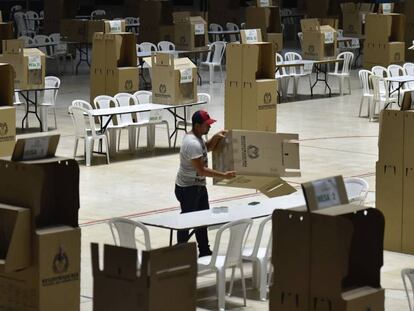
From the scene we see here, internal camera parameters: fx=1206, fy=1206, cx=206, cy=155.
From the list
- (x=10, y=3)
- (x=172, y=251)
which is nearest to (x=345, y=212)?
(x=172, y=251)

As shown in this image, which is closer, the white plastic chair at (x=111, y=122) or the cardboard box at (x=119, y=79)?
the white plastic chair at (x=111, y=122)

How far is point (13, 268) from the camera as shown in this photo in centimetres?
789

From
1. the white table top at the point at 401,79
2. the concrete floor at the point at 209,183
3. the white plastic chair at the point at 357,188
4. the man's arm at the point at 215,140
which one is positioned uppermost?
the man's arm at the point at 215,140

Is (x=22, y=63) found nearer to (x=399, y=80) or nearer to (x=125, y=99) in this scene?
(x=125, y=99)

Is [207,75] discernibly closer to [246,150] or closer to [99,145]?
[99,145]

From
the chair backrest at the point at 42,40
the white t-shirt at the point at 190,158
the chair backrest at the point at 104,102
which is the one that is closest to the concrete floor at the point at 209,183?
the chair backrest at the point at 104,102

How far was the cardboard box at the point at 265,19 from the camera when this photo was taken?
97.8 feet

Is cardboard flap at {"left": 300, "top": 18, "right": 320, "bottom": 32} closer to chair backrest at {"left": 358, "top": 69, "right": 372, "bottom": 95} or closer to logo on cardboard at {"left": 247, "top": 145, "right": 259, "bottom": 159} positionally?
chair backrest at {"left": 358, "top": 69, "right": 372, "bottom": 95}

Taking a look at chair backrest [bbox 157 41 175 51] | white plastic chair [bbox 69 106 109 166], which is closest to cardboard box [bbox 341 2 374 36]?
chair backrest [bbox 157 41 175 51]

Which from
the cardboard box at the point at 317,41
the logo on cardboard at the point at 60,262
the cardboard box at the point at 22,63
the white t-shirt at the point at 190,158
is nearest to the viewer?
the logo on cardboard at the point at 60,262

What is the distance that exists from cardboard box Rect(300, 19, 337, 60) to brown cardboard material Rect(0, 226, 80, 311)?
17234mm

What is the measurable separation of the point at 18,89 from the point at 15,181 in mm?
11742

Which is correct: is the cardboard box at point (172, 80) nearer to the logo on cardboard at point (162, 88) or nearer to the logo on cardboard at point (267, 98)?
the logo on cardboard at point (162, 88)

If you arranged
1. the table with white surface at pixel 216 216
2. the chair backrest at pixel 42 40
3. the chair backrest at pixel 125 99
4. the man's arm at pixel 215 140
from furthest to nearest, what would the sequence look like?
the chair backrest at pixel 42 40 < the chair backrest at pixel 125 99 < the man's arm at pixel 215 140 < the table with white surface at pixel 216 216
